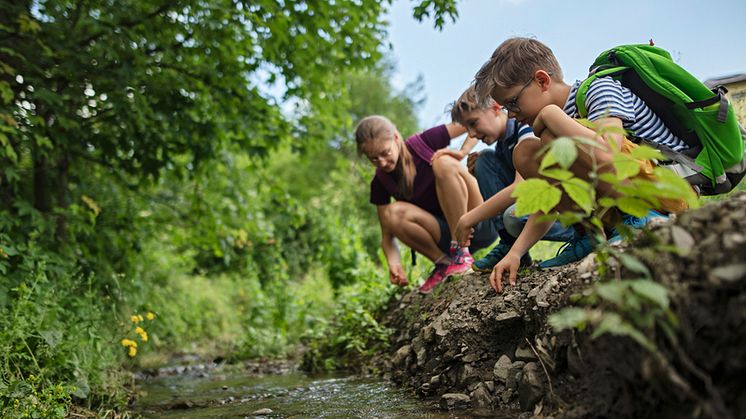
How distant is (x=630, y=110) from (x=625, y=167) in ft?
3.23

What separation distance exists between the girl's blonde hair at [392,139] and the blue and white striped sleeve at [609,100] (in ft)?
5.10

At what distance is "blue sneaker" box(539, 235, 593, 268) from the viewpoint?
8.29 feet

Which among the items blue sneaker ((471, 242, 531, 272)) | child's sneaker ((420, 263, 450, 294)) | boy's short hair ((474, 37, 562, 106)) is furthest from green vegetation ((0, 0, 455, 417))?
boy's short hair ((474, 37, 562, 106))

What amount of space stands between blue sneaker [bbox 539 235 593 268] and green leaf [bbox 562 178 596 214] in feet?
4.06

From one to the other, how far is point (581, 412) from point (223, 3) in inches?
154

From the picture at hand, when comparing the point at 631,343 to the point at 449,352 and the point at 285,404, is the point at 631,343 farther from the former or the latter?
the point at 285,404

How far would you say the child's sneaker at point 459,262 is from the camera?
3.54 meters

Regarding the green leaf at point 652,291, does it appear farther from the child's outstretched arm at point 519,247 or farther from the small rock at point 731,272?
the child's outstretched arm at point 519,247

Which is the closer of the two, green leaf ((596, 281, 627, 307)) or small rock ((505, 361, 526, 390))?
green leaf ((596, 281, 627, 307))

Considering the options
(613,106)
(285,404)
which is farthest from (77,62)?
(613,106)

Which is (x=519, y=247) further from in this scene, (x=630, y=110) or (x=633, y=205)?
(x=633, y=205)

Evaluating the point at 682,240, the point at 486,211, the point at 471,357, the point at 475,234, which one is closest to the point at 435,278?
the point at 475,234

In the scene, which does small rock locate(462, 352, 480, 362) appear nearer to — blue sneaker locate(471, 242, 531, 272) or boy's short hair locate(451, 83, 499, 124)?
blue sneaker locate(471, 242, 531, 272)

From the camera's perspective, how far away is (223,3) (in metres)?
4.37
